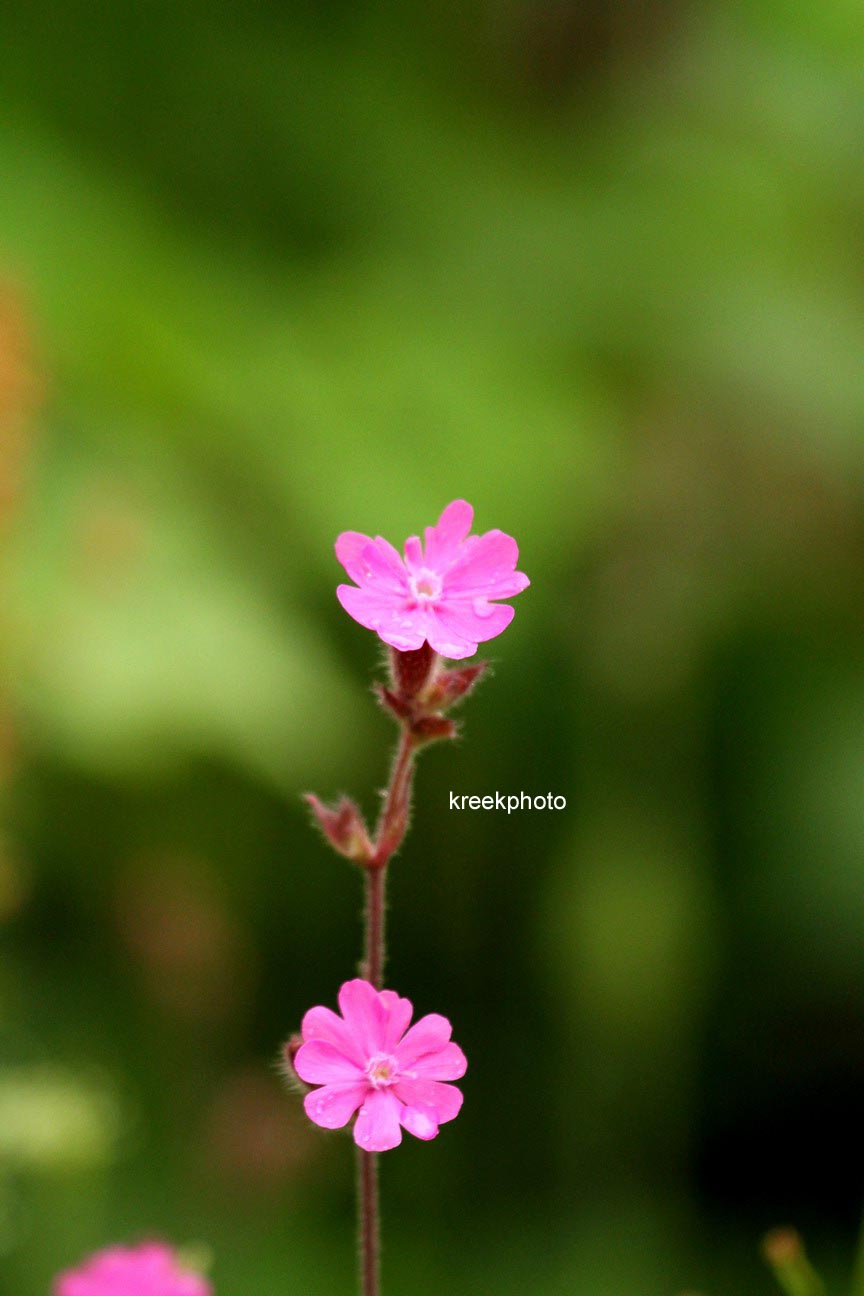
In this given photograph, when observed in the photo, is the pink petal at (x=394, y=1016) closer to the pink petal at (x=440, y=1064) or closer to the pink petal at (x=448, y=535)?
the pink petal at (x=440, y=1064)

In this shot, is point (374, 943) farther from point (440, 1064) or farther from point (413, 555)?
point (413, 555)

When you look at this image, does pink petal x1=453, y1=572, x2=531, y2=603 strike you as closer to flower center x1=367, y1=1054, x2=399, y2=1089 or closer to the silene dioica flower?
the silene dioica flower

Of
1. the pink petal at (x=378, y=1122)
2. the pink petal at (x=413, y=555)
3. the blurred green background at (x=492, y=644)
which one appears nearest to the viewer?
the pink petal at (x=378, y=1122)

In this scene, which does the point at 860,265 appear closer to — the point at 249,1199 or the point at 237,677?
the point at 237,677

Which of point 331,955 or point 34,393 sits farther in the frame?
point 331,955

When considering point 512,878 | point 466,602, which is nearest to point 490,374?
point 512,878

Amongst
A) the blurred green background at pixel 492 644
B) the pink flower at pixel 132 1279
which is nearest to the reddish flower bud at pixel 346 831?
the pink flower at pixel 132 1279

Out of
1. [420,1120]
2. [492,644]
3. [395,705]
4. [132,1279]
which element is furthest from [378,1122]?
[492,644]
